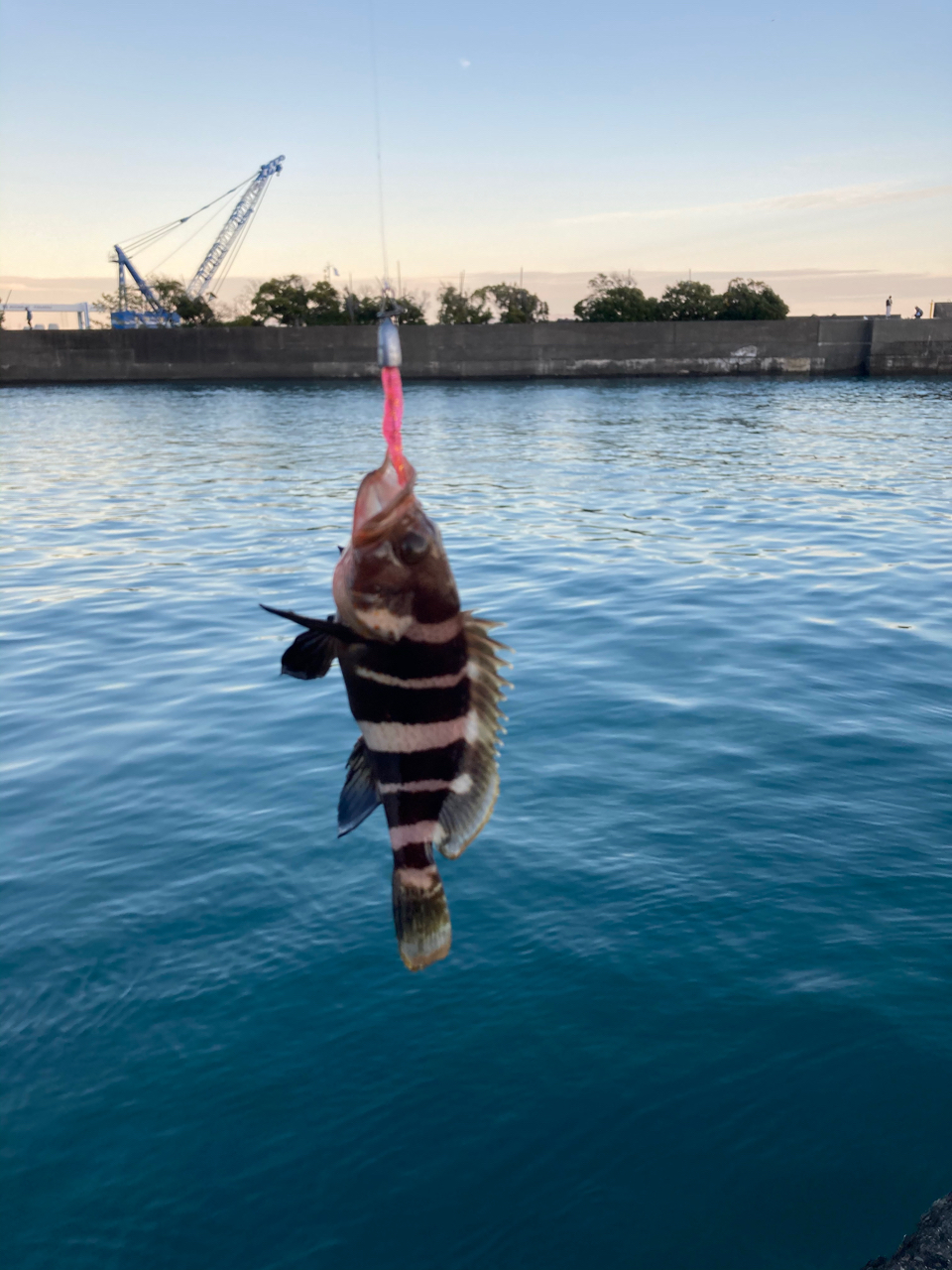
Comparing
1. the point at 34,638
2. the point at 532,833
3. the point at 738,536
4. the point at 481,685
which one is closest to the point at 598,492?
the point at 738,536

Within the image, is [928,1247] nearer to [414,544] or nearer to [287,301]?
[414,544]

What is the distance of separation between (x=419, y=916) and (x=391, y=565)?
882 millimetres

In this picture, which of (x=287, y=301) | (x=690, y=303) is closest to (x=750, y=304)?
(x=690, y=303)

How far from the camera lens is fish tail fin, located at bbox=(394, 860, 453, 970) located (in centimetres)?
263

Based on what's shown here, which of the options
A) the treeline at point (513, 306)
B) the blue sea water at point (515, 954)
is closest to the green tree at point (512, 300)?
the treeline at point (513, 306)

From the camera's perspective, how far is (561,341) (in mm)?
79625

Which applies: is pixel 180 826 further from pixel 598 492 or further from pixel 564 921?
pixel 598 492

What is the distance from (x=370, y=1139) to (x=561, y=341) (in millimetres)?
78382

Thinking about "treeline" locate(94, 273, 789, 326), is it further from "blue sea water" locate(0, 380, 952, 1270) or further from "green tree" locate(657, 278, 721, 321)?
"blue sea water" locate(0, 380, 952, 1270)

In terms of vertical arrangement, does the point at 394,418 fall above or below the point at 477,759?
above

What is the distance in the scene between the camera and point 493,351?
80.6 metres

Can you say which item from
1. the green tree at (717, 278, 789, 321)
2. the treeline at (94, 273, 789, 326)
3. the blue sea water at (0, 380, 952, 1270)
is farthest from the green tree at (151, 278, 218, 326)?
the blue sea water at (0, 380, 952, 1270)

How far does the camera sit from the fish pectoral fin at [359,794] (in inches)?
107

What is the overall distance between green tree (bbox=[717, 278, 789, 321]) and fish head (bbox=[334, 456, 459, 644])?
11278cm
